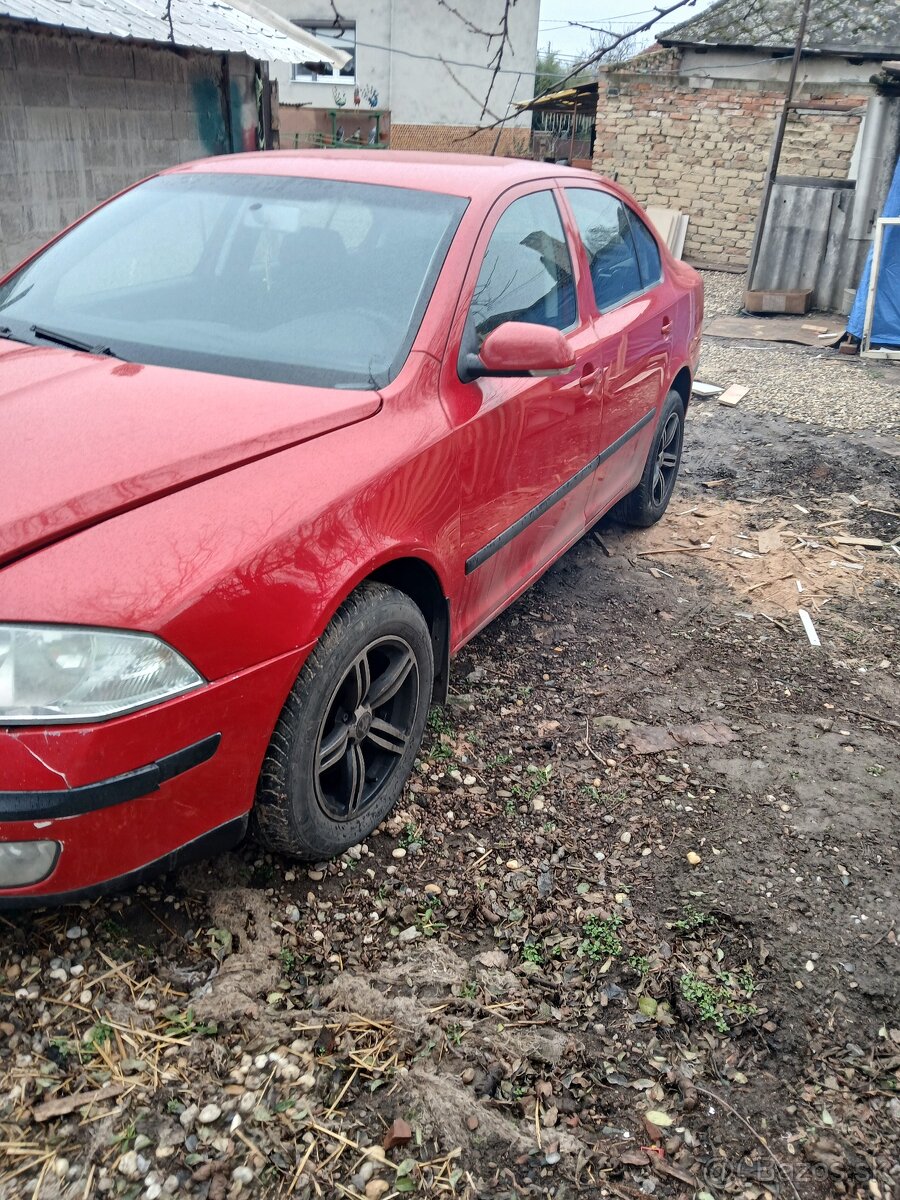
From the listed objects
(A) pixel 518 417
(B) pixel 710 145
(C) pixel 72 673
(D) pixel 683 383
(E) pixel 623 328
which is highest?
(B) pixel 710 145

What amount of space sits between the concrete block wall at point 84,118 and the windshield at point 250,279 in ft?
16.3

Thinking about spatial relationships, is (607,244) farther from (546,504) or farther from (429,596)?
(429,596)

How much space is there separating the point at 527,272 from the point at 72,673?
2312mm

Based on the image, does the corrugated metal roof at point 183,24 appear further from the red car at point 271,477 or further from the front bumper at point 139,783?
the front bumper at point 139,783

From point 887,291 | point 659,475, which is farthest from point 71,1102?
point 887,291

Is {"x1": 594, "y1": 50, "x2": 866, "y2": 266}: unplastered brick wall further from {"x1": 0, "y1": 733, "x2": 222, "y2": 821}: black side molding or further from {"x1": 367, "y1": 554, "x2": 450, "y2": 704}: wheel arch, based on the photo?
{"x1": 0, "y1": 733, "x2": 222, "y2": 821}: black side molding

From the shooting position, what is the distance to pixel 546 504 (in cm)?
372

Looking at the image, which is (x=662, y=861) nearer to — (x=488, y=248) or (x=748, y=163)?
(x=488, y=248)

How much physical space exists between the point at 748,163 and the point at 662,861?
15573mm

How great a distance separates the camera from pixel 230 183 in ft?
11.3

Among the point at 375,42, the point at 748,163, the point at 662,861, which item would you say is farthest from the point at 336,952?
the point at 375,42

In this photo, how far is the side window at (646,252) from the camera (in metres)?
4.81

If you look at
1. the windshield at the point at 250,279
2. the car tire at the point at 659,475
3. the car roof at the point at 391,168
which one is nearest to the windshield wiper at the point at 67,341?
the windshield at the point at 250,279

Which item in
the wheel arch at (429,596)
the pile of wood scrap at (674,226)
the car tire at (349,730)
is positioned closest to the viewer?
the car tire at (349,730)
